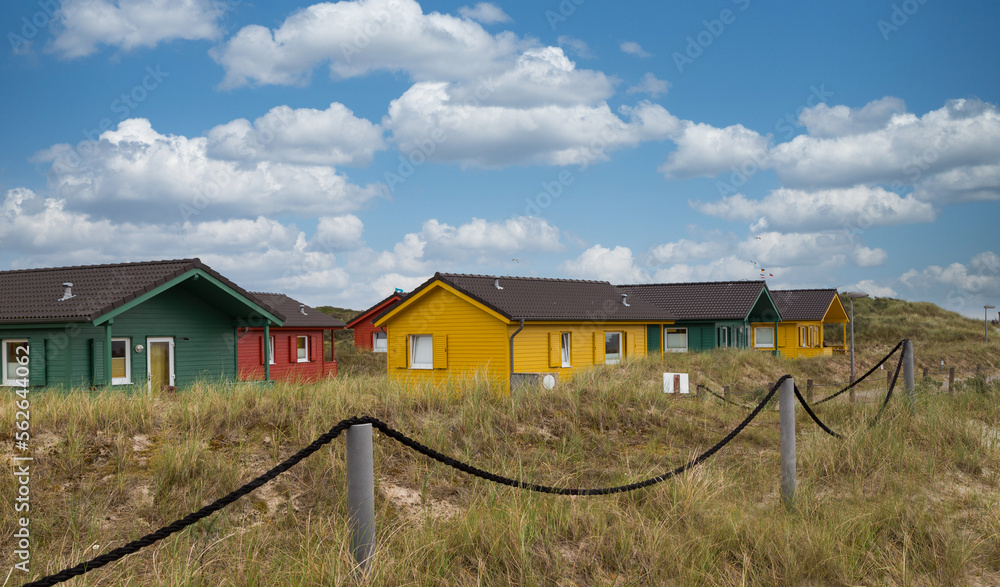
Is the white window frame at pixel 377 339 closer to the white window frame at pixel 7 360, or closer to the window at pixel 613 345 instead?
the window at pixel 613 345

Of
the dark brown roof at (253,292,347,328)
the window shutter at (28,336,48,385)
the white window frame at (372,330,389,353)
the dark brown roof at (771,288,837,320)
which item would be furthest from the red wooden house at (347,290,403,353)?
the window shutter at (28,336,48,385)

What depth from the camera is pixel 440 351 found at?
1059 inches

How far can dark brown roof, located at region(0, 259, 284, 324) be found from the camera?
18.1 meters

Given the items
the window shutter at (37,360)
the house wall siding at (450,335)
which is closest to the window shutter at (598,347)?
the house wall siding at (450,335)

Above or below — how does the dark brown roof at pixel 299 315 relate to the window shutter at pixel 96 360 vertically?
above

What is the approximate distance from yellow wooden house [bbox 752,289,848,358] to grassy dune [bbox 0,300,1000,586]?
34.4m

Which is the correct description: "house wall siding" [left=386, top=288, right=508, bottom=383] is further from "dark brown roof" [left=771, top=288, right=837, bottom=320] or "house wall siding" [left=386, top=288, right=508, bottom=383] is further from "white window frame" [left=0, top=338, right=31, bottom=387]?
"dark brown roof" [left=771, top=288, right=837, bottom=320]

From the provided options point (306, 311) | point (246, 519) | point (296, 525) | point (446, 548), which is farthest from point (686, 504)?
point (306, 311)

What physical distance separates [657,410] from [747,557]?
6.53m

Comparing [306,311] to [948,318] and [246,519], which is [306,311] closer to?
[246,519]

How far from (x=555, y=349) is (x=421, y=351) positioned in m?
5.13

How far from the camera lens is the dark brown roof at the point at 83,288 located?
18.1m

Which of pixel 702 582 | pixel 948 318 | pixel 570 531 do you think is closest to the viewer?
pixel 702 582

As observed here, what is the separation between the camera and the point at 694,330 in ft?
132
